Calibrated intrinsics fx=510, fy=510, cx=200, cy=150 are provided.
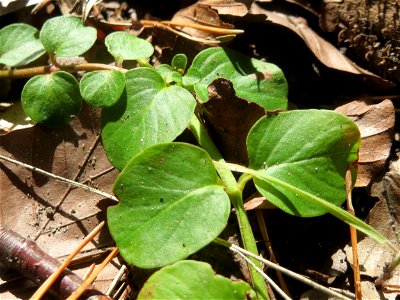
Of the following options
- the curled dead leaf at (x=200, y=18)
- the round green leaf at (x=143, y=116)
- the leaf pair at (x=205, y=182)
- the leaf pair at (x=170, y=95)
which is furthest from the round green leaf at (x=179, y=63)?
the leaf pair at (x=205, y=182)

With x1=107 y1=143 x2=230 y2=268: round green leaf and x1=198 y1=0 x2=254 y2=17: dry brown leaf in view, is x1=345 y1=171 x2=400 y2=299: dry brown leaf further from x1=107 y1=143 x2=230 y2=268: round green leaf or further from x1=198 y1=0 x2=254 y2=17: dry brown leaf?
x1=198 y1=0 x2=254 y2=17: dry brown leaf

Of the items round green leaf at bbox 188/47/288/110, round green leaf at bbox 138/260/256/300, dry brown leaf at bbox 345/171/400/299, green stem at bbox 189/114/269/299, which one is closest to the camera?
round green leaf at bbox 138/260/256/300

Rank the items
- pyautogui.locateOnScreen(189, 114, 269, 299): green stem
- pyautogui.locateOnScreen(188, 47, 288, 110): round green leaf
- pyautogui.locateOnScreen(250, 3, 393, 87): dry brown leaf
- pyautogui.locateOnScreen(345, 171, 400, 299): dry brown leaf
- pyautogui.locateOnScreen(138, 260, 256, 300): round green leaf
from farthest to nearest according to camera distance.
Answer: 1. pyautogui.locateOnScreen(250, 3, 393, 87): dry brown leaf
2. pyautogui.locateOnScreen(188, 47, 288, 110): round green leaf
3. pyautogui.locateOnScreen(345, 171, 400, 299): dry brown leaf
4. pyautogui.locateOnScreen(189, 114, 269, 299): green stem
5. pyautogui.locateOnScreen(138, 260, 256, 300): round green leaf

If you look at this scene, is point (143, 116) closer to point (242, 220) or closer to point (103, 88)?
point (103, 88)

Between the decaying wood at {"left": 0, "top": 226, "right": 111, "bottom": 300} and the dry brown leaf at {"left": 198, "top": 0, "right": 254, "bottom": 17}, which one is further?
the dry brown leaf at {"left": 198, "top": 0, "right": 254, "bottom": 17}

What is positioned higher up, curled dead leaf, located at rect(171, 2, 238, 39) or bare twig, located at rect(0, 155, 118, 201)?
curled dead leaf, located at rect(171, 2, 238, 39)

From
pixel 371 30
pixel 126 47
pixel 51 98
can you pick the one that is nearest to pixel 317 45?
pixel 371 30

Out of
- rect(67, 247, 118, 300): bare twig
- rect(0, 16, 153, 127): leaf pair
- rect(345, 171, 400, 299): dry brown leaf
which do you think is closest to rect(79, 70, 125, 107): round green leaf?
rect(0, 16, 153, 127): leaf pair

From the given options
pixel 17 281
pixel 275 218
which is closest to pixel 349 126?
pixel 275 218

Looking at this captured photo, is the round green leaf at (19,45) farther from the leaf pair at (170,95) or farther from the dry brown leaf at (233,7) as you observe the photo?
the dry brown leaf at (233,7)
